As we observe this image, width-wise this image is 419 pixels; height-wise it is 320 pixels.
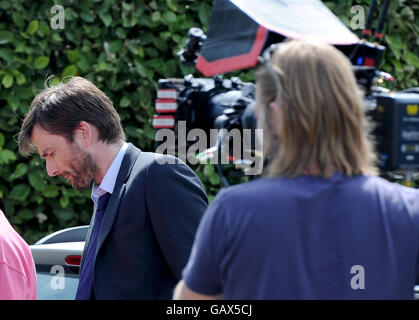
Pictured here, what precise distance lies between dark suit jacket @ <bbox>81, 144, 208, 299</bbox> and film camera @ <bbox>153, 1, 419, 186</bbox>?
0.33 metres

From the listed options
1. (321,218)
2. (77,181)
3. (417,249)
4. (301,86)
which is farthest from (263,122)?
(77,181)

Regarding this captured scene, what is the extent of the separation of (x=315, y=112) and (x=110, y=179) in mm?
1169

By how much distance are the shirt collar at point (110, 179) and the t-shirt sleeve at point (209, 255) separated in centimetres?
100

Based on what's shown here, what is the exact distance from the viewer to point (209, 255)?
1423 mm

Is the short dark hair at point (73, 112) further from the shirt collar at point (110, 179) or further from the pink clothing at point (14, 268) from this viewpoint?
the pink clothing at point (14, 268)

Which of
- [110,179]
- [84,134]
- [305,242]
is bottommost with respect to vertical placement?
[110,179]

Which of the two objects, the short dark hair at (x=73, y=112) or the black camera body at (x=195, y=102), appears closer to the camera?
the black camera body at (x=195, y=102)

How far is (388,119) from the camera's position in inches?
62.9

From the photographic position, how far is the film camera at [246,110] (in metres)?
1.59

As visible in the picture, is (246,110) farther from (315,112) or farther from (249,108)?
(315,112)
